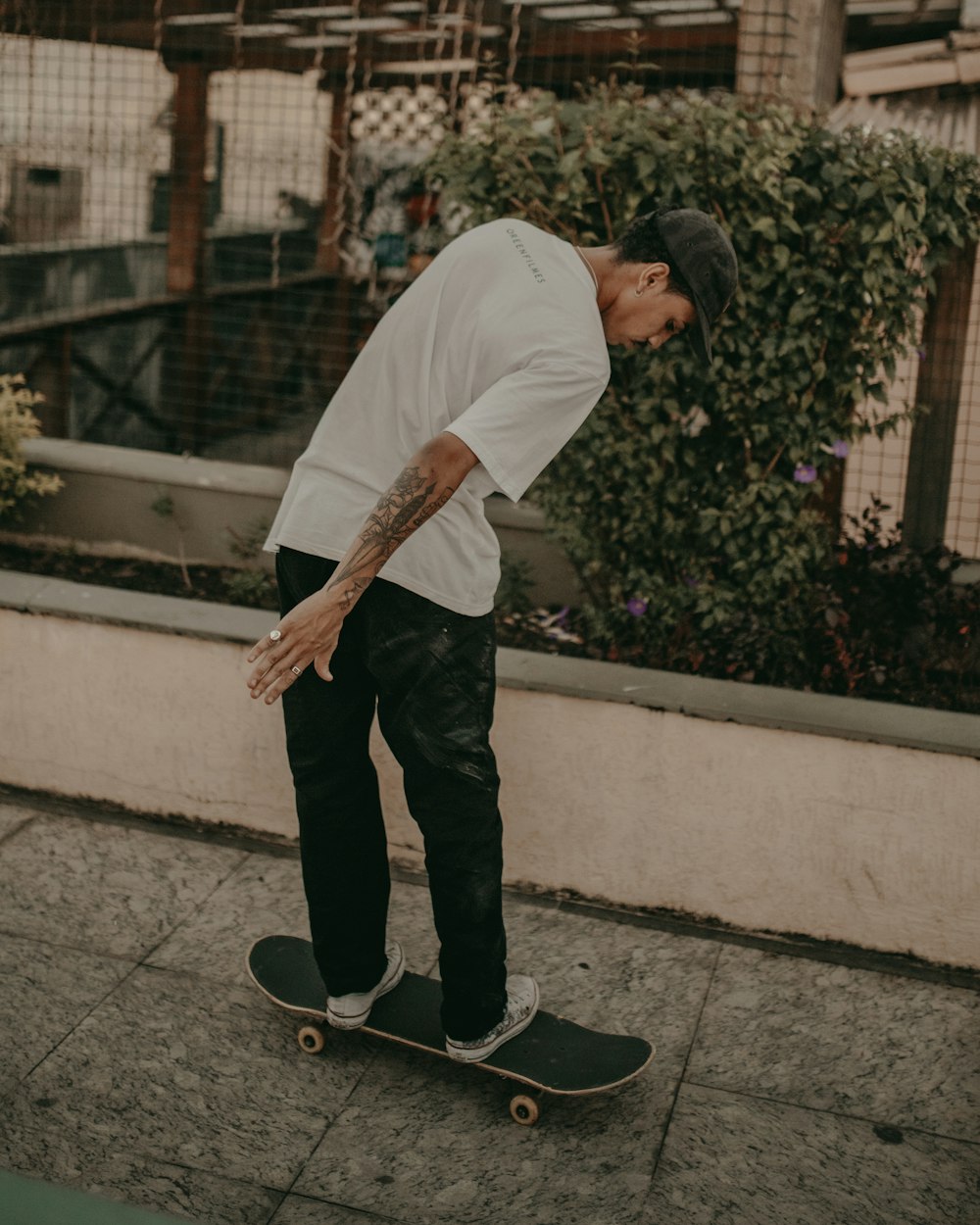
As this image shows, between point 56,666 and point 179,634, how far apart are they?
0.46 metres

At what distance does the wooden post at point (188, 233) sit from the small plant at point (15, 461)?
280 centimetres

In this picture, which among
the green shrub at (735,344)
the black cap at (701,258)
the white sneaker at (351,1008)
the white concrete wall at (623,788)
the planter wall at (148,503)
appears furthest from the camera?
the planter wall at (148,503)

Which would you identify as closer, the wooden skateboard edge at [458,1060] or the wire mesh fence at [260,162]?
the wooden skateboard edge at [458,1060]

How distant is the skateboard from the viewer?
9.48 ft

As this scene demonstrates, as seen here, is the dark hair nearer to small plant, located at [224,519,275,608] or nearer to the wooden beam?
small plant, located at [224,519,275,608]

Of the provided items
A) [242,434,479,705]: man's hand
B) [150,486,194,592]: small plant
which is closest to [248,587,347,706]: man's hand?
[242,434,479,705]: man's hand

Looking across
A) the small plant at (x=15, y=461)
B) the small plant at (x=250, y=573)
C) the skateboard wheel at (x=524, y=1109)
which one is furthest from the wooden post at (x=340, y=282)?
the skateboard wheel at (x=524, y=1109)

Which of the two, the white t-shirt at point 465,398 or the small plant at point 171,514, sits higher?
the white t-shirt at point 465,398

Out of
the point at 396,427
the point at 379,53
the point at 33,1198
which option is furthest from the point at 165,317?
the point at 33,1198

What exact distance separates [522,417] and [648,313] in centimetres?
48

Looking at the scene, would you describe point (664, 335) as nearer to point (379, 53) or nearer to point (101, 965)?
point (101, 965)

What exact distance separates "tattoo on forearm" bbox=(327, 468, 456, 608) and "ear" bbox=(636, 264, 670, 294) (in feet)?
2.01

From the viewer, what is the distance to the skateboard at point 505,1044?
2.89m

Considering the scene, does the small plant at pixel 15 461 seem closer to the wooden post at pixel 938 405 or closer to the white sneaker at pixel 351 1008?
the white sneaker at pixel 351 1008
